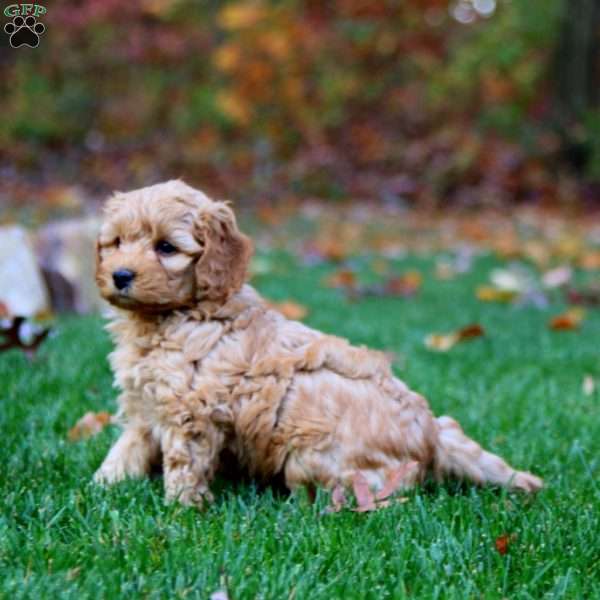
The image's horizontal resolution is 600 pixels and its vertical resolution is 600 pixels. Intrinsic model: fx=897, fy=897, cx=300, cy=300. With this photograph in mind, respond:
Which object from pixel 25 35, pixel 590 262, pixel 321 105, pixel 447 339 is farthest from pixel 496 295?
pixel 321 105

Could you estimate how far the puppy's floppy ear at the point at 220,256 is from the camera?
10.4 feet

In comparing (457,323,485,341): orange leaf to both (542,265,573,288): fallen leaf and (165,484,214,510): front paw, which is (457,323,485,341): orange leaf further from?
(165,484,214,510): front paw

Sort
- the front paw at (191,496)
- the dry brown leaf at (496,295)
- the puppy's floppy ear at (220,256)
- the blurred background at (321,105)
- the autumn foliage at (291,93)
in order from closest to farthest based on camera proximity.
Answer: the front paw at (191,496) < the puppy's floppy ear at (220,256) < the dry brown leaf at (496,295) < the blurred background at (321,105) < the autumn foliage at (291,93)

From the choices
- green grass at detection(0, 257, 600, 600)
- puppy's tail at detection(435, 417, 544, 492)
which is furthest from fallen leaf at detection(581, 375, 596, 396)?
puppy's tail at detection(435, 417, 544, 492)

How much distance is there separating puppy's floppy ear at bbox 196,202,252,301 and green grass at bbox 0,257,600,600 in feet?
2.34

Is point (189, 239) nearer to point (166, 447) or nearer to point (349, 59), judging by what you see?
point (166, 447)

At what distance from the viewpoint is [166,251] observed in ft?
10.3

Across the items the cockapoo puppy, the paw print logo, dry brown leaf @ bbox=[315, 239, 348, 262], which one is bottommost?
dry brown leaf @ bbox=[315, 239, 348, 262]

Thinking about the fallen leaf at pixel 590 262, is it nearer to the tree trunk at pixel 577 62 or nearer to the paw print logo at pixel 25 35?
the paw print logo at pixel 25 35

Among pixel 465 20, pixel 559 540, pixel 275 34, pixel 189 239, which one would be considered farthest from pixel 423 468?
pixel 465 20

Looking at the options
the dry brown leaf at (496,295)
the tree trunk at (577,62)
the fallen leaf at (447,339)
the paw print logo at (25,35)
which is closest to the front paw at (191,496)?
the paw print logo at (25,35)

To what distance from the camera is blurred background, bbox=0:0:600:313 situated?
60.4 feet

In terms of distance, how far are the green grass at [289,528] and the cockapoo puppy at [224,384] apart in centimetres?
12
